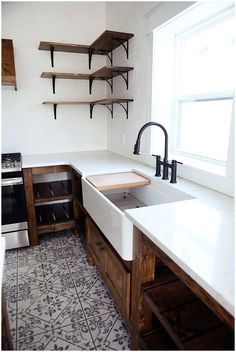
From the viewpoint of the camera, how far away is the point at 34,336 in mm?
1441

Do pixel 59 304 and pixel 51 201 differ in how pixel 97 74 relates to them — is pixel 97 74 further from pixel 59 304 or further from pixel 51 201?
pixel 59 304

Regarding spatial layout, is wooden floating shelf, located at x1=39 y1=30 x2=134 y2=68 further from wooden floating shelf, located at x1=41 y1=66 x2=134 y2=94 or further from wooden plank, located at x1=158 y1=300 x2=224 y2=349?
wooden plank, located at x1=158 y1=300 x2=224 y2=349

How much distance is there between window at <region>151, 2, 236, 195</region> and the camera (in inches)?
60.6

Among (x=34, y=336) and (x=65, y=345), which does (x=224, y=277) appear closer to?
(x=65, y=345)

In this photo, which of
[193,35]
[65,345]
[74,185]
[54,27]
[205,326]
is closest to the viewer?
[205,326]

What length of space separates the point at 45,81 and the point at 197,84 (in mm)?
1682

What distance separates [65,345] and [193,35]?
225 centimetres

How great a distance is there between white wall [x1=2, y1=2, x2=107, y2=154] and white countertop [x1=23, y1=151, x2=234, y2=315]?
1.76 meters

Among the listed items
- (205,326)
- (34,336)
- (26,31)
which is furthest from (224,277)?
(26,31)

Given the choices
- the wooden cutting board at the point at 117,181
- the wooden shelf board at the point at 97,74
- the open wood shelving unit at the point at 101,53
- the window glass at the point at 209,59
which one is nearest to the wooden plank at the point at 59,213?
the wooden cutting board at the point at 117,181

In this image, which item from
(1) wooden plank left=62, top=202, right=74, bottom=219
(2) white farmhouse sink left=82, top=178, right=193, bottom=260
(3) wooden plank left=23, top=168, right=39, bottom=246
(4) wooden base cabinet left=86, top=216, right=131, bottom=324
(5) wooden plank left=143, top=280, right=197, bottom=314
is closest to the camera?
(5) wooden plank left=143, top=280, right=197, bottom=314

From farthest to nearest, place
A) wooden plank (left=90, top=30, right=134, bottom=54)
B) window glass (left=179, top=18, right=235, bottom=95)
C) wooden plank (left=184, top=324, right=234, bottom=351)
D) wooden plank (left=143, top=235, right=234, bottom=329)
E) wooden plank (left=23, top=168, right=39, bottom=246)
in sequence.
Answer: wooden plank (left=23, top=168, right=39, bottom=246)
wooden plank (left=90, top=30, right=134, bottom=54)
window glass (left=179, top=18, right=235, bottom=95)
wooden plank (left=184, top=324, right=234, bottom=351)
wooden plank (left=143, top=235, right=234, bottom=329)

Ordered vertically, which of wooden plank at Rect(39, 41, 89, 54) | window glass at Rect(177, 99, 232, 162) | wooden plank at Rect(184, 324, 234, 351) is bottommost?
wooden plank at Rect(184, 324, 234, 351)

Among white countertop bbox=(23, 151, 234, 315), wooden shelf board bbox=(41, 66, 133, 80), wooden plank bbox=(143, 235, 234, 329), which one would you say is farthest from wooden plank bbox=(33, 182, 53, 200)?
wooden plank bbox=(143, 235, 234, 329)
